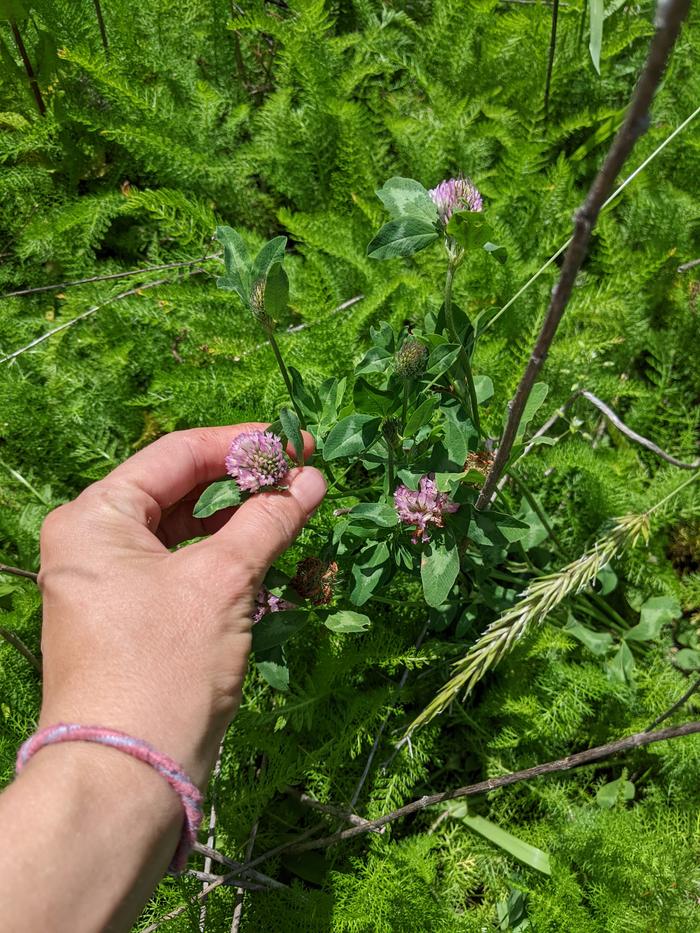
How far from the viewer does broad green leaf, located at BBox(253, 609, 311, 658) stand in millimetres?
1168

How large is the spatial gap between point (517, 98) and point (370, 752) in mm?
1970

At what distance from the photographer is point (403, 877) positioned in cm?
153

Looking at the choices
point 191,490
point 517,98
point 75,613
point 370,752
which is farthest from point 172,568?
point 517,98

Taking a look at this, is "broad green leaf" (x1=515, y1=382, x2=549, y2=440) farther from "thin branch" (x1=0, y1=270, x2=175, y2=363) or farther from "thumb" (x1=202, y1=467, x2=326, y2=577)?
"thin branch" (x1=0, y1=270, x2=175, y2=363)

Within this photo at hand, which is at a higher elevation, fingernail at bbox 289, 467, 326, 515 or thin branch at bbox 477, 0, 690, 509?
thin branch at bbox 477, 0, 690, 509

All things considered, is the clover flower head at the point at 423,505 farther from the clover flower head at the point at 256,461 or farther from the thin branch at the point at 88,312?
the thin branch at the point at 88,312

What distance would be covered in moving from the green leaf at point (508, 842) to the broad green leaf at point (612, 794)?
0.19 m

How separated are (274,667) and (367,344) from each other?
40.6 inches

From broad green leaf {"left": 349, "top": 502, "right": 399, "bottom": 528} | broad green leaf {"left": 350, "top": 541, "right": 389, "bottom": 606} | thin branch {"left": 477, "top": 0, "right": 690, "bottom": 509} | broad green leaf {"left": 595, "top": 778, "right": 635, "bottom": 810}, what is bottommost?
broad green leaf {"left": 595, "top": 778, "right": 635, "bottom": 810}

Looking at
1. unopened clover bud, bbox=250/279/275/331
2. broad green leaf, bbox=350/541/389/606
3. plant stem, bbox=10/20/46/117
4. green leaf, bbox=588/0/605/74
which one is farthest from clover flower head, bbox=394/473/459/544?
plant stem, bbox=10/20/46/117

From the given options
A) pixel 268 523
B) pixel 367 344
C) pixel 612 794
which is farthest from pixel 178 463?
pixel 612 794

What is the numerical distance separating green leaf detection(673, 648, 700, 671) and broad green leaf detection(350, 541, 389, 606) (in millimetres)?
937

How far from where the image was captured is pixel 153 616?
106cm

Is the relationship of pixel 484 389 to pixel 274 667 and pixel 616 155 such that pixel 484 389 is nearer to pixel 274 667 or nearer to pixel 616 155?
pixel 274 667
